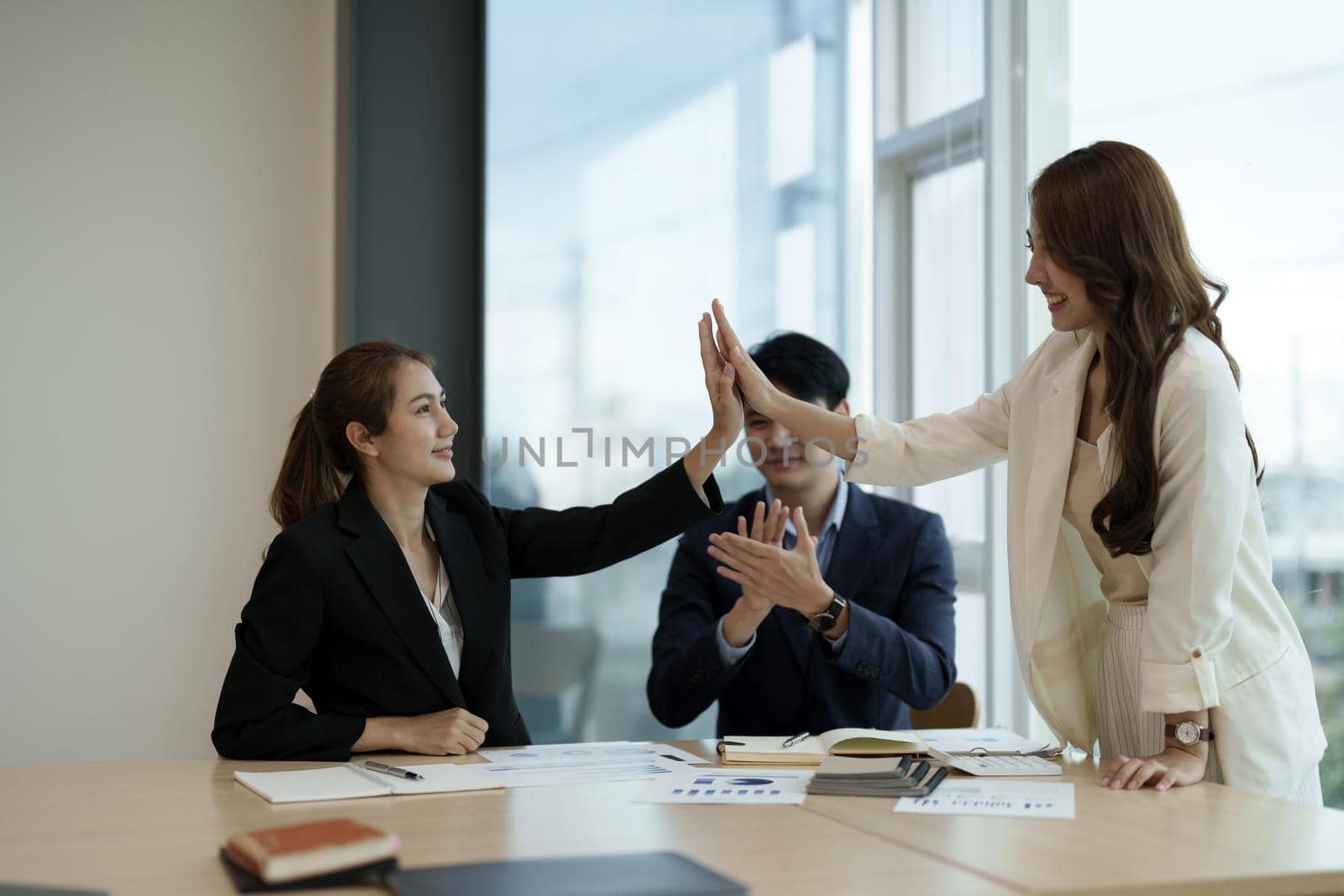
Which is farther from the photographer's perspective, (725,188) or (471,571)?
(725,188)

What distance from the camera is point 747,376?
248 centimetres

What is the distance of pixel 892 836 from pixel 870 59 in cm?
295

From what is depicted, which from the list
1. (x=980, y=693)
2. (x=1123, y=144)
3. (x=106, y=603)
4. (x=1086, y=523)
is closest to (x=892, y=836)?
(x=1086, y=523)

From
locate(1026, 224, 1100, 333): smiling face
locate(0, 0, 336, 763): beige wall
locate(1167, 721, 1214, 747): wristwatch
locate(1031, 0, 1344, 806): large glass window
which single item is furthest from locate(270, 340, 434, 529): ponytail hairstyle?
locate(1031, 0, 1344, 806): large glass window

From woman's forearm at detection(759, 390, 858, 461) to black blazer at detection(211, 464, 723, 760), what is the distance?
0.70ft

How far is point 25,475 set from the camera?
137 inches

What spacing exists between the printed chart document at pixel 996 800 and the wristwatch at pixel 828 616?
50cm

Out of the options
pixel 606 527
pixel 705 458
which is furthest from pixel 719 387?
pixel 606 527

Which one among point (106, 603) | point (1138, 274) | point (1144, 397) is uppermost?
point (1138, 274)

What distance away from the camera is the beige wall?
138 inches

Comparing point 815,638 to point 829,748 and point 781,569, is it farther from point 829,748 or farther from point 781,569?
point 829,748

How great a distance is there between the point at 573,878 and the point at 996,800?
0.69 meters

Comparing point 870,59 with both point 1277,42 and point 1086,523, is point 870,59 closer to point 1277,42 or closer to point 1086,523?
point 1277,42

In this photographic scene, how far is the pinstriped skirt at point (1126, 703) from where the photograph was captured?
6.44 feet
